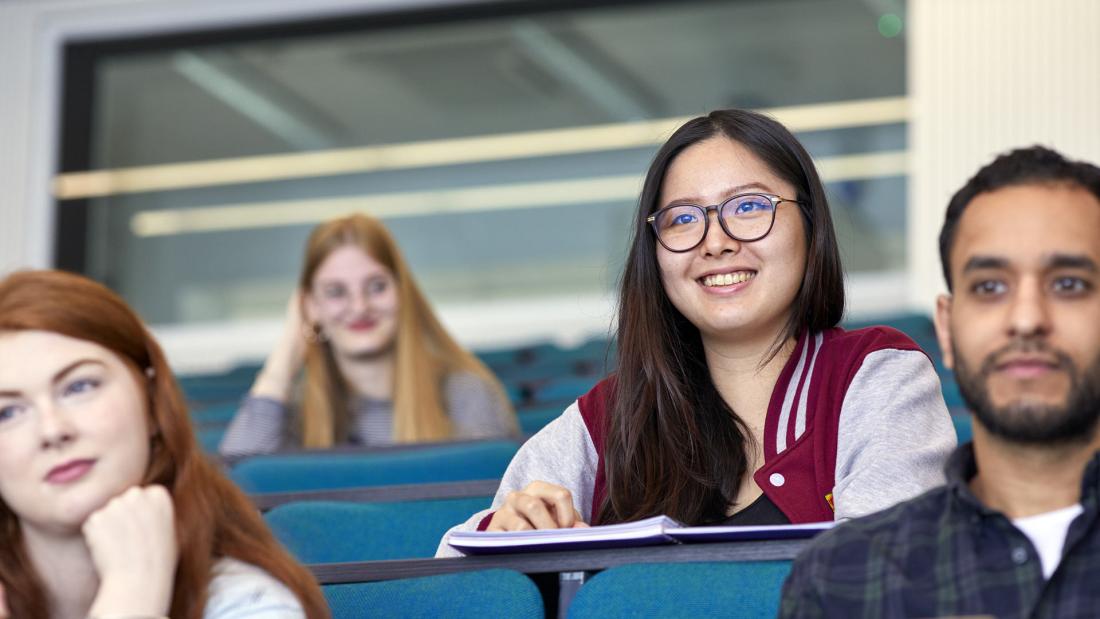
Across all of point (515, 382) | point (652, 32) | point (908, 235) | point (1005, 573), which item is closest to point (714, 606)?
point (1005, 573)

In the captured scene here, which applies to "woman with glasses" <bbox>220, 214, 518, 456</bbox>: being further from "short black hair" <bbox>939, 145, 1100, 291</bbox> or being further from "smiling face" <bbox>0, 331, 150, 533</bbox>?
"short black hair" <bbox>939, 145, 1100, 291</bbox>

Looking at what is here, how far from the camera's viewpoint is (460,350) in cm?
352

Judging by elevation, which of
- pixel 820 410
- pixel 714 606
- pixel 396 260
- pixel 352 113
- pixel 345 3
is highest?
pixel 345 3

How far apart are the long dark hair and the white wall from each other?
3.80m

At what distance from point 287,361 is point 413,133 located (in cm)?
305

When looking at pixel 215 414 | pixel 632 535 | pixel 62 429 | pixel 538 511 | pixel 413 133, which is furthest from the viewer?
pixel 413 133

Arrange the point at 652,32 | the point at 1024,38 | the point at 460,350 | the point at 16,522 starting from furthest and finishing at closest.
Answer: the point at 652,32 → the point at 1024,38 → the point at 460,350 → the point at 16,522

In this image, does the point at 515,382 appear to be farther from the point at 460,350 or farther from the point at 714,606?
the point at 714,606

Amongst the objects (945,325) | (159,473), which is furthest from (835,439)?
(159,473)

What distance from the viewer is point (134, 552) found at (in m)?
1.45

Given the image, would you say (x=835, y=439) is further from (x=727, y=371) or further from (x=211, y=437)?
(x=211, y=437)

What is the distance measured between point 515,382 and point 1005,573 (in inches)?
120

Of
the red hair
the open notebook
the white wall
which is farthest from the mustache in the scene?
the white wall

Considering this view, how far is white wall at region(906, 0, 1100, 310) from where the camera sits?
5.62 meters
